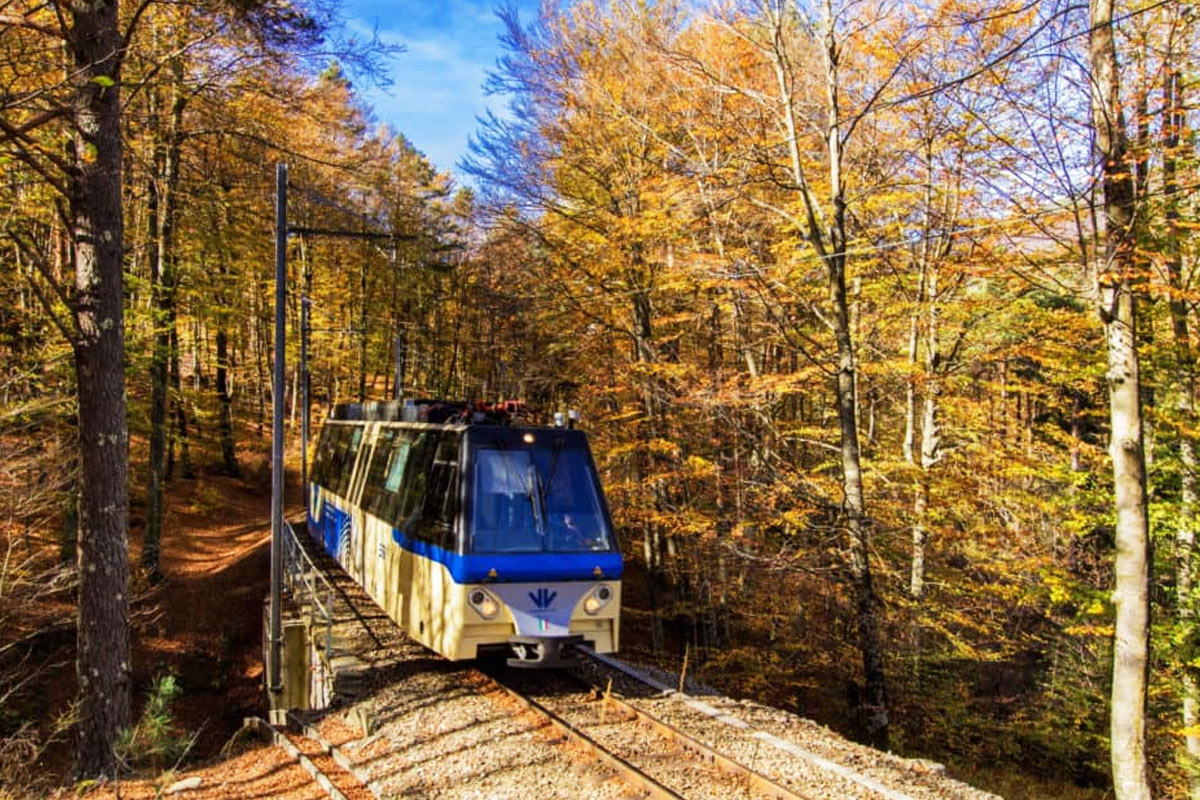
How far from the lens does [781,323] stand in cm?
1205

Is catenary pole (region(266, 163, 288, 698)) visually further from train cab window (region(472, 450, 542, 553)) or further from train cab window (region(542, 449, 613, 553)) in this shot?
train cab window (region(542, 449, 613, 553))

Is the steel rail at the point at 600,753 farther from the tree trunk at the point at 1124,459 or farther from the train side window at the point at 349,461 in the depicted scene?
the train side window at the point at 349,461

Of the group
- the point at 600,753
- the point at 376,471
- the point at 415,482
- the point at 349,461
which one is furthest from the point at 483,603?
the point at 349,461

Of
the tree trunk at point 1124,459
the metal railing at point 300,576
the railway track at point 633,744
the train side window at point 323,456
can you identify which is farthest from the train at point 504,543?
the train side window at point 323,456

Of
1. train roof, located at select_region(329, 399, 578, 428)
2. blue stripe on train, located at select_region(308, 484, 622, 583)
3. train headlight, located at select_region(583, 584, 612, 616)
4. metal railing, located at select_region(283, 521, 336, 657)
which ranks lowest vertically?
metal railing, located at select_region(283, 521, 336, 657)

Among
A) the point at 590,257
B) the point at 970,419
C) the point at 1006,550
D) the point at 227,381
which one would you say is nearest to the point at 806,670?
the point at 1006,550

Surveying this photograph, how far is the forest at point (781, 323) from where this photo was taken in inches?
307

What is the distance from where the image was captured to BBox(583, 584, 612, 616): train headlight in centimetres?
896

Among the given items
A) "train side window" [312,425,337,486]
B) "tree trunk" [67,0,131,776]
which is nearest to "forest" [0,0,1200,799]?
"tree trunk" [67,0,131,776]

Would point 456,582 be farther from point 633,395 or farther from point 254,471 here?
point 254,471

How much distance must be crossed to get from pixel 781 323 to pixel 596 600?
17.1 feet

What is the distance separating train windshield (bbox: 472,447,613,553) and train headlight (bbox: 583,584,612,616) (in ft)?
1.42

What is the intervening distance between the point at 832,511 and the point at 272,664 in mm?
8449

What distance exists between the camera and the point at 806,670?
1612cm
